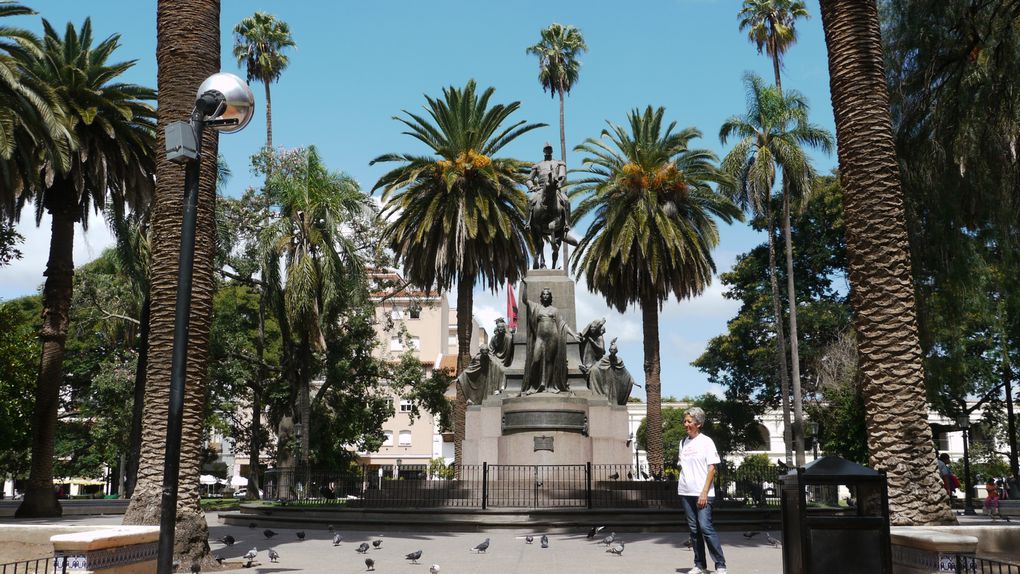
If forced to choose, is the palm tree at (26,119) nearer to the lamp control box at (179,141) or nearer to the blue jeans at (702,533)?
the lamp control box at (179,141)

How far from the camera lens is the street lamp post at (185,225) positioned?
6.76 m

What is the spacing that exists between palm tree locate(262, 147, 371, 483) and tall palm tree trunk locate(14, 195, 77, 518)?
29.2ft

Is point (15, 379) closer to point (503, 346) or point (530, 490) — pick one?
point (503, 346)

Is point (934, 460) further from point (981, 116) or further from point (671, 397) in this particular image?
point (671, 397)

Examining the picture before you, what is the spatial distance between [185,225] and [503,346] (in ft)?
50.6

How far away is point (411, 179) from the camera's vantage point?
111ft

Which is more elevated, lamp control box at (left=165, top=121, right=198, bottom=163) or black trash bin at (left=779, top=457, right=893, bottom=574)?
lamp control box at (left=165, top=121, right=198, bottom=163)

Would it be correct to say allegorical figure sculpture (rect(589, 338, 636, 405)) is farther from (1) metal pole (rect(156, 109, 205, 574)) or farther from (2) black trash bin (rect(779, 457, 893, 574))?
(1) metal pole (rect(156, 109, 205, 574))

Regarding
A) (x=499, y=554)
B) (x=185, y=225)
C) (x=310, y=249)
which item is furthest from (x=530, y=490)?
(x=310, y=249)

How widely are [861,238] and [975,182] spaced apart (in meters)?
4.64

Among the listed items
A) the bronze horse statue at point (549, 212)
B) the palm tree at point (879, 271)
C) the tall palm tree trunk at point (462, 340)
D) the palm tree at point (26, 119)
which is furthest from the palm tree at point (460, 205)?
the palm tree at point (879, 271)

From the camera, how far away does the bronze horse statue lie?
2327 cm

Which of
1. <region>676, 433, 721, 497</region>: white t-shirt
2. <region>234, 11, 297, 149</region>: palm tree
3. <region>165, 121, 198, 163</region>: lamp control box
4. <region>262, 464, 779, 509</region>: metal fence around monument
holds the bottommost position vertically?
<region>262, 464, 779, 509</region>: metal fence around monument

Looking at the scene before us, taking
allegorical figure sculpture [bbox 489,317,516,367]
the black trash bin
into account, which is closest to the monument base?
allegorical figure sculpture [bbox 489,317,516,367]
